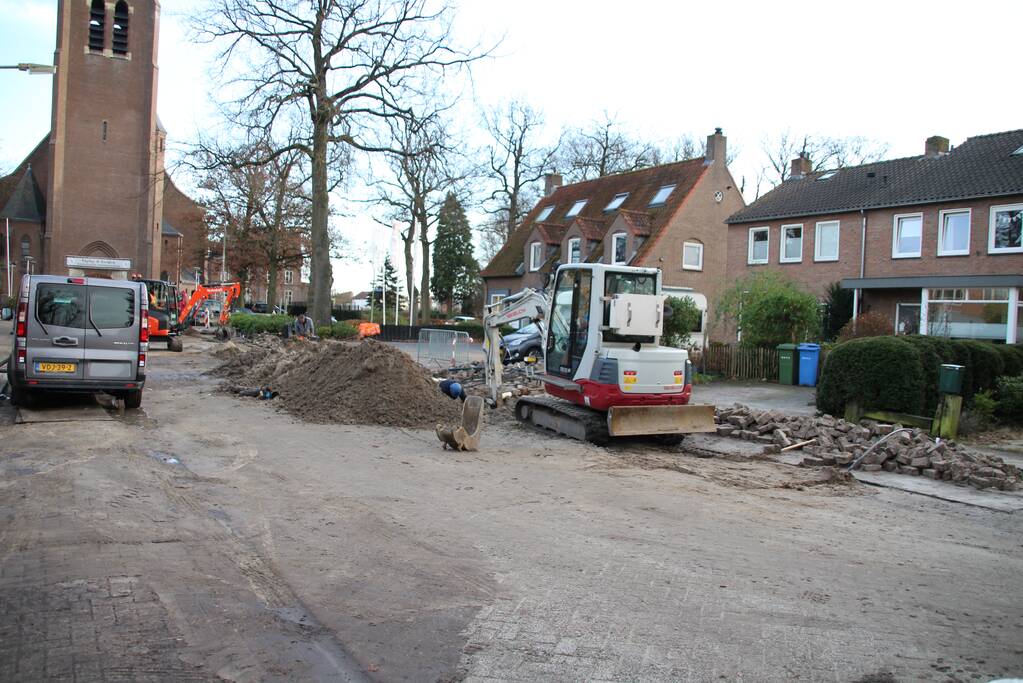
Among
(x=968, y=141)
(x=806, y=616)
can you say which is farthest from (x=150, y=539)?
(x=968, y=141)

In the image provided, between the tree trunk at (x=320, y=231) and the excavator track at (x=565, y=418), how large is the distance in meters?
17.4

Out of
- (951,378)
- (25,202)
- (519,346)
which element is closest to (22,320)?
(951,378)

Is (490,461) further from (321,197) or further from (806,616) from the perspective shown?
(321,197)

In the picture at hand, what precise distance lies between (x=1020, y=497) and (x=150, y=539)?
9230 millimetres

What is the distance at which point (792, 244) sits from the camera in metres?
32.1

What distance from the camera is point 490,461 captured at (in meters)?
10.2

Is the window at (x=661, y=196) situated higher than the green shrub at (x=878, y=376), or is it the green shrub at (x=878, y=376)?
the window at (x=661, y=196)

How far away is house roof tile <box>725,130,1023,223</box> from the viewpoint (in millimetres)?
27078

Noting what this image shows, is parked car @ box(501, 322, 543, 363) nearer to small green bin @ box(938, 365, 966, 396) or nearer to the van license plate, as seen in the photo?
small green bin @ box(938, 365, 966, 396)

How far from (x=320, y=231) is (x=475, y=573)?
25.3 metres

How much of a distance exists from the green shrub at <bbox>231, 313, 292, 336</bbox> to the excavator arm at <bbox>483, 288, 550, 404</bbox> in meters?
20.6

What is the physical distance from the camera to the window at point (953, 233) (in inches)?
1064

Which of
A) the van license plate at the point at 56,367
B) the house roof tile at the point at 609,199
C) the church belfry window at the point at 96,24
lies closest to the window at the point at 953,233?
the house roof tile at the point at 609,199

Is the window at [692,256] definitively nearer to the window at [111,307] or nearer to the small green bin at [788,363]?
→ the small green bin at [788,363]
